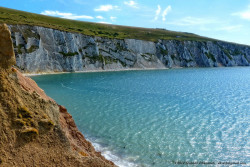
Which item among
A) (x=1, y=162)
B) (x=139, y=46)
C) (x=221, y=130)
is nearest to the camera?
(x=1, y=162)

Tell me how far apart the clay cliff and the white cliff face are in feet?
288

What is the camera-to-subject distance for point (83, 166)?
10.2 metres

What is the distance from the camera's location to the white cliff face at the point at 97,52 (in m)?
93.1

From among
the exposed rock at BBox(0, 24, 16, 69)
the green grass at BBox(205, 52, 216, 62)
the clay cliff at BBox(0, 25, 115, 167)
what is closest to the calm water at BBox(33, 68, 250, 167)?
the clay cliff at BBox(0, 25, 115, 167)

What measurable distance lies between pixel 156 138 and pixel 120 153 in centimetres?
556

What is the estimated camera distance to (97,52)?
123 metres

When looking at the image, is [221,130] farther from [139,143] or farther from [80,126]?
[80,126]

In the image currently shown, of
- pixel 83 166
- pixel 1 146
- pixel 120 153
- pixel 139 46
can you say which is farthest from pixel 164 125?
pixel 139 46

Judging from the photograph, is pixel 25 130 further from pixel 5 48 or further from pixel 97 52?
pixel 97 52

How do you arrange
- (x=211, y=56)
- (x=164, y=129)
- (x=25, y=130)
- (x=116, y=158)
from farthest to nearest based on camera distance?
(x=211, y=56)
(x=164, y=129)
(x=116, y=158)
(x=25, y=130)

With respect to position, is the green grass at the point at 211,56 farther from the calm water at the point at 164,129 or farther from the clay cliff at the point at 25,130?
the clay cliff at the point at 25,130

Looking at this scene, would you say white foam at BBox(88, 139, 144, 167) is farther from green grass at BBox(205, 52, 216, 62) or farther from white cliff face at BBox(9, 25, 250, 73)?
green grass at BBox(205, 52, 216, 62)

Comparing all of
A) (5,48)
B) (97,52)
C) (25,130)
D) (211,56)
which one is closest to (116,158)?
(25,130)

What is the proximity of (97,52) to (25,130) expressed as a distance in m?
117
